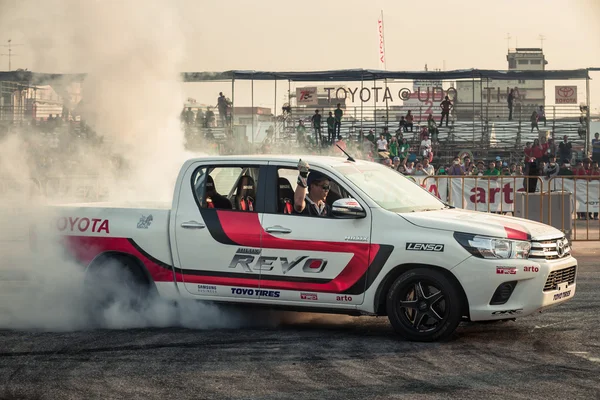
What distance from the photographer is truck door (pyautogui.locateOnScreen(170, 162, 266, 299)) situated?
8.56 meters

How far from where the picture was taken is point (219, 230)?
8680 millimetres

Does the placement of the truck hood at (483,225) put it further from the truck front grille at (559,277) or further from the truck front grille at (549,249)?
the truck front grille at (559,277)

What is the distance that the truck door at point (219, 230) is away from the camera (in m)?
8.56

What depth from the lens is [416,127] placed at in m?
36.9

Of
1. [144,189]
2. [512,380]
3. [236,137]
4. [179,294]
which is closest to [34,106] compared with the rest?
[236,137]

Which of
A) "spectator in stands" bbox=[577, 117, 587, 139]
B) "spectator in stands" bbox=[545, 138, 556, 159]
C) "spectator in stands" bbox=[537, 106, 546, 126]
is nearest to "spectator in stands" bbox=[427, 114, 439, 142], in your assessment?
"spectator in stands" bbox=[545, 138, 556, 159]

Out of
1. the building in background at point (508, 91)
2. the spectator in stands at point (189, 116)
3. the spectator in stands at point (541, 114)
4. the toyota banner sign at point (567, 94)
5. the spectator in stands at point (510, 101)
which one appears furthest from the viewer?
the toyota banner sign at point (567, 94)

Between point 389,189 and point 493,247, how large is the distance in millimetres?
1339

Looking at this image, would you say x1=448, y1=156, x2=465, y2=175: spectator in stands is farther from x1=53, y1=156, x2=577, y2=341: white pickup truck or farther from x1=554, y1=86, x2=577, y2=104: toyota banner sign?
x1=554, y1=86, x2=577, y2=104: toyota banner sign

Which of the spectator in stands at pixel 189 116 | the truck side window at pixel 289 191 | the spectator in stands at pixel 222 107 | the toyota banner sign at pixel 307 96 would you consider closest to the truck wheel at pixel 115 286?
the truck side window at pixel 289 191

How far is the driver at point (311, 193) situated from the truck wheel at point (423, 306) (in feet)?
3.21

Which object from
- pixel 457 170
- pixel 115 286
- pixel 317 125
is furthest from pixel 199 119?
pixel 115 286

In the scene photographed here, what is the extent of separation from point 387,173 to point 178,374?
134 inches

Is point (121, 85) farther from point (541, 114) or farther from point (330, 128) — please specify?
point (541, 114)
